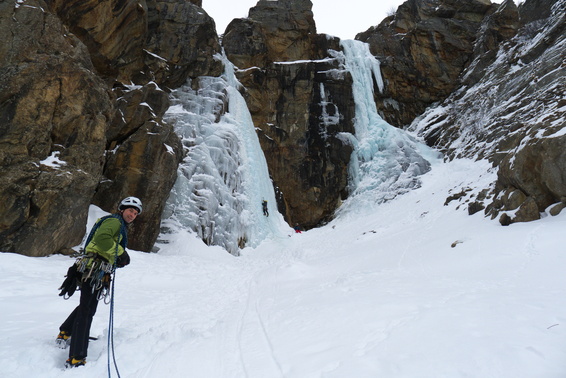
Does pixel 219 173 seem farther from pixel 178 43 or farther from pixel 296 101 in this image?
pixel 296 101

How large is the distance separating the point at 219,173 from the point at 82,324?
52.0 ft

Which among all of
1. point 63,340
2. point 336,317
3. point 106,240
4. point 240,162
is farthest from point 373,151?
point 63,340

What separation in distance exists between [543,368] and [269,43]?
31.9m

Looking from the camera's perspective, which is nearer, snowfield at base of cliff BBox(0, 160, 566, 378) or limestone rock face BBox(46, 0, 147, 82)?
snowfield at base of cliff BBox(0, 160, 566, 378)

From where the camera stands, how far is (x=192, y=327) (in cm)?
504

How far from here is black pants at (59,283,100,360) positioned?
3596mm

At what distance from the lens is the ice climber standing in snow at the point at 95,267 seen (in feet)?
12.9

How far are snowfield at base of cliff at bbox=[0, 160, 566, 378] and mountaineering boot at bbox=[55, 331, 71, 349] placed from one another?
61mm

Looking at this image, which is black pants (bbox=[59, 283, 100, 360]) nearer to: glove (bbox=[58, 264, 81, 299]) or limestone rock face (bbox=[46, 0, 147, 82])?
glove (bbox=[58, 264, 81, 299])

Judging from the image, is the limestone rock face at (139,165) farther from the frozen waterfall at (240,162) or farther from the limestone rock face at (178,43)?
the limestone rock face at (178,43)

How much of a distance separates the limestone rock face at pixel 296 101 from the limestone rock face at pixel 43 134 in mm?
18280

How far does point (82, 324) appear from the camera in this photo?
3725 mm

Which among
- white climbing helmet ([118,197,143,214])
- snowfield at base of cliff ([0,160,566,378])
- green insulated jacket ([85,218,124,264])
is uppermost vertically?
Result: white climbing helmet ([118,197,143,214])

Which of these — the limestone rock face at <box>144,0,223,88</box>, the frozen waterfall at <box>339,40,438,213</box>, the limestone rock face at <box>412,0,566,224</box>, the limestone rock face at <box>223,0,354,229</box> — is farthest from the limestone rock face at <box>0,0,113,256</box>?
the frozen waterfall at <box>339,40,438,213</box>
